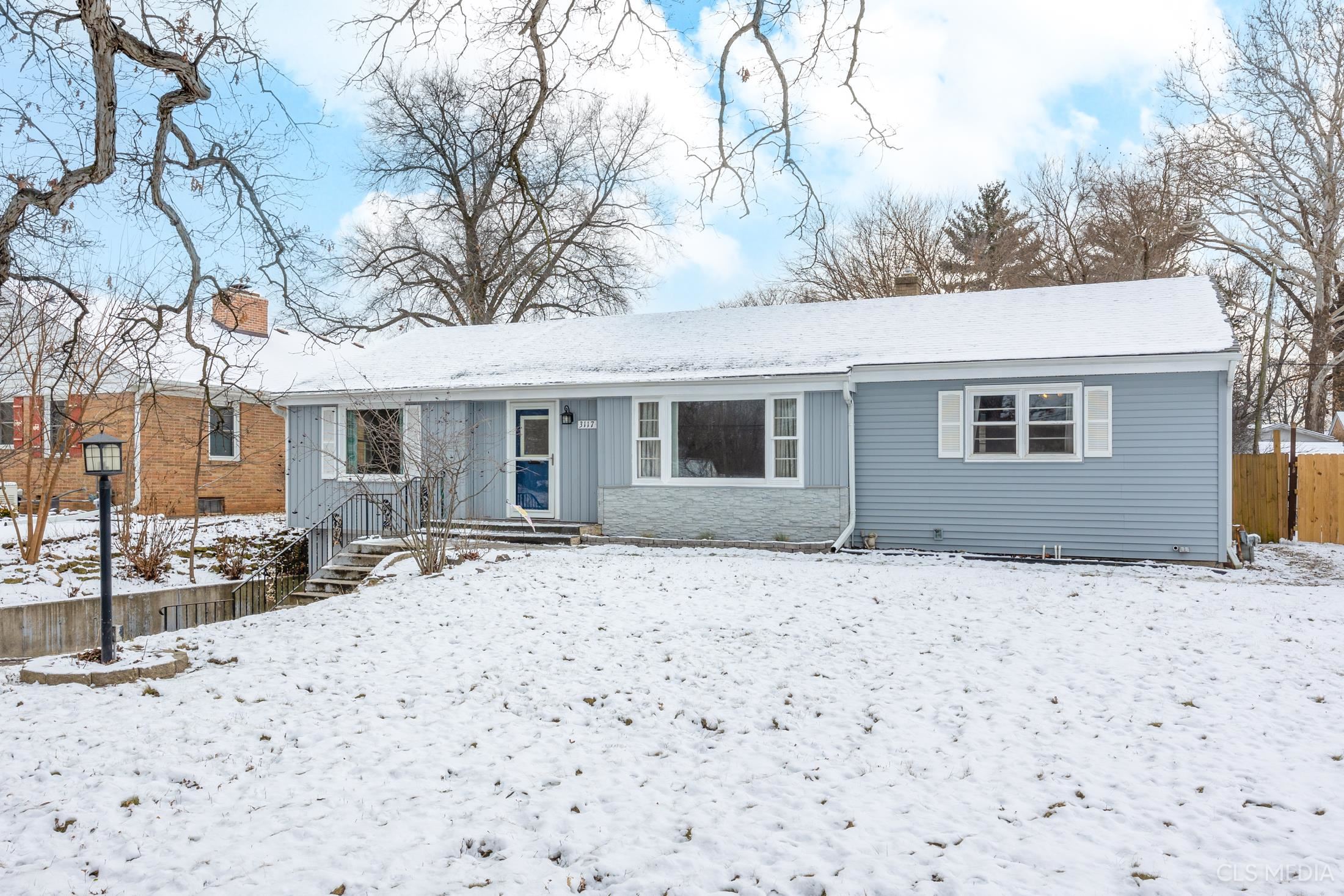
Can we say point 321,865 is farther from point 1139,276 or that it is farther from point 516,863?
point 1139,276

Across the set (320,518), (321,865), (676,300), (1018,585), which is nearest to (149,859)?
(321,865)

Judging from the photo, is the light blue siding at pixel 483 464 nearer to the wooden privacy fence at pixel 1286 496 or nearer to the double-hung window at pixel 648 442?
the double-hung window at pixel 648 442

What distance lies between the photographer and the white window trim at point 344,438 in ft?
46.0

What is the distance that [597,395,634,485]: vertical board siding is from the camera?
43.7ft

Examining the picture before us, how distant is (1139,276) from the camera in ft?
73.9

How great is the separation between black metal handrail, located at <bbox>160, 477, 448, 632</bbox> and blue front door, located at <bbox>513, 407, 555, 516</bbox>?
177 cm

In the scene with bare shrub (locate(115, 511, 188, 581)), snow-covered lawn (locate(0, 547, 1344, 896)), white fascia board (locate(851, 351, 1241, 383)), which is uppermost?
white fascia board (locate(851, 351, 1241, 383))

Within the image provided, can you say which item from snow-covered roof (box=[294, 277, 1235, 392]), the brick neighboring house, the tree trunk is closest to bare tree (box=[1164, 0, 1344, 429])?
the tree trunk

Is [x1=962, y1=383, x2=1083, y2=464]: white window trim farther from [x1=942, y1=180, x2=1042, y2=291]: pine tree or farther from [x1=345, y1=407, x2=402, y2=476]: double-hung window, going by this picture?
[x1=942, y1=180, x2=1042, y2=291]: pine tree

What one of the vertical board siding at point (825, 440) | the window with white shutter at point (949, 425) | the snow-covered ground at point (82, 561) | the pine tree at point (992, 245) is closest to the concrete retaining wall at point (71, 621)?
the snow-covered ground at point (82, 561)

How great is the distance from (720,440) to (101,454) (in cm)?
856

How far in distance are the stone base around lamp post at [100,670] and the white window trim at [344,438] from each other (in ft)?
24.0

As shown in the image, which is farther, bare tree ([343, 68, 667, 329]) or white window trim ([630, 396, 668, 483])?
bare tree ([343, 68, 667, 329])

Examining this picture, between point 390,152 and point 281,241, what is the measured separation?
616 inches
